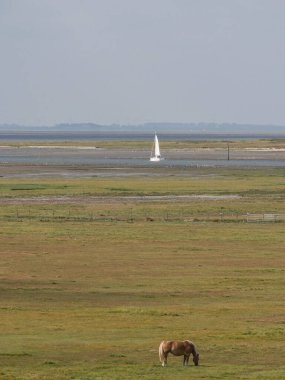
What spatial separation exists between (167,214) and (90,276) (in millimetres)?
25822

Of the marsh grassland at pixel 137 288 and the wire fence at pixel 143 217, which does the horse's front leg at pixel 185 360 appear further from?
the wire fence at pixel 143 217

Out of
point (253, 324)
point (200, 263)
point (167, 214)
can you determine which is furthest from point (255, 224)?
point (253, 324)

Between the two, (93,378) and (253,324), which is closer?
(93,378)

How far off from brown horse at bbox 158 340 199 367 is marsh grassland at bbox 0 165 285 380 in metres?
0.23

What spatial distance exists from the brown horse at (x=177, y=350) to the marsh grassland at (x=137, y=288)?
23 centimetres

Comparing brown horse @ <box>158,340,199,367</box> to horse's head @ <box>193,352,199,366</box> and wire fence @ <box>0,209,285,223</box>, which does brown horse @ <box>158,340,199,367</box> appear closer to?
horse's head @ <box>193,352,199,366</box>

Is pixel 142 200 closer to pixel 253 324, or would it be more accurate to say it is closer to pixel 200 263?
pixel 200 263

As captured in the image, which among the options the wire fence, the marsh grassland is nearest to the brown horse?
the marsh grassland

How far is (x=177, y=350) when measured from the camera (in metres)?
25.5

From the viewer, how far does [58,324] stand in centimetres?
3153

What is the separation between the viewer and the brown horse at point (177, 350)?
25.6 meters

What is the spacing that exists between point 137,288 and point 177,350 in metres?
13.9

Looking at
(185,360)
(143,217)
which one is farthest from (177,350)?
(143,217)

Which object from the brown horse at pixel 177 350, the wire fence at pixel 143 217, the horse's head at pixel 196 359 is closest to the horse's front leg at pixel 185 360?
the brown horse at pixel 177 350
